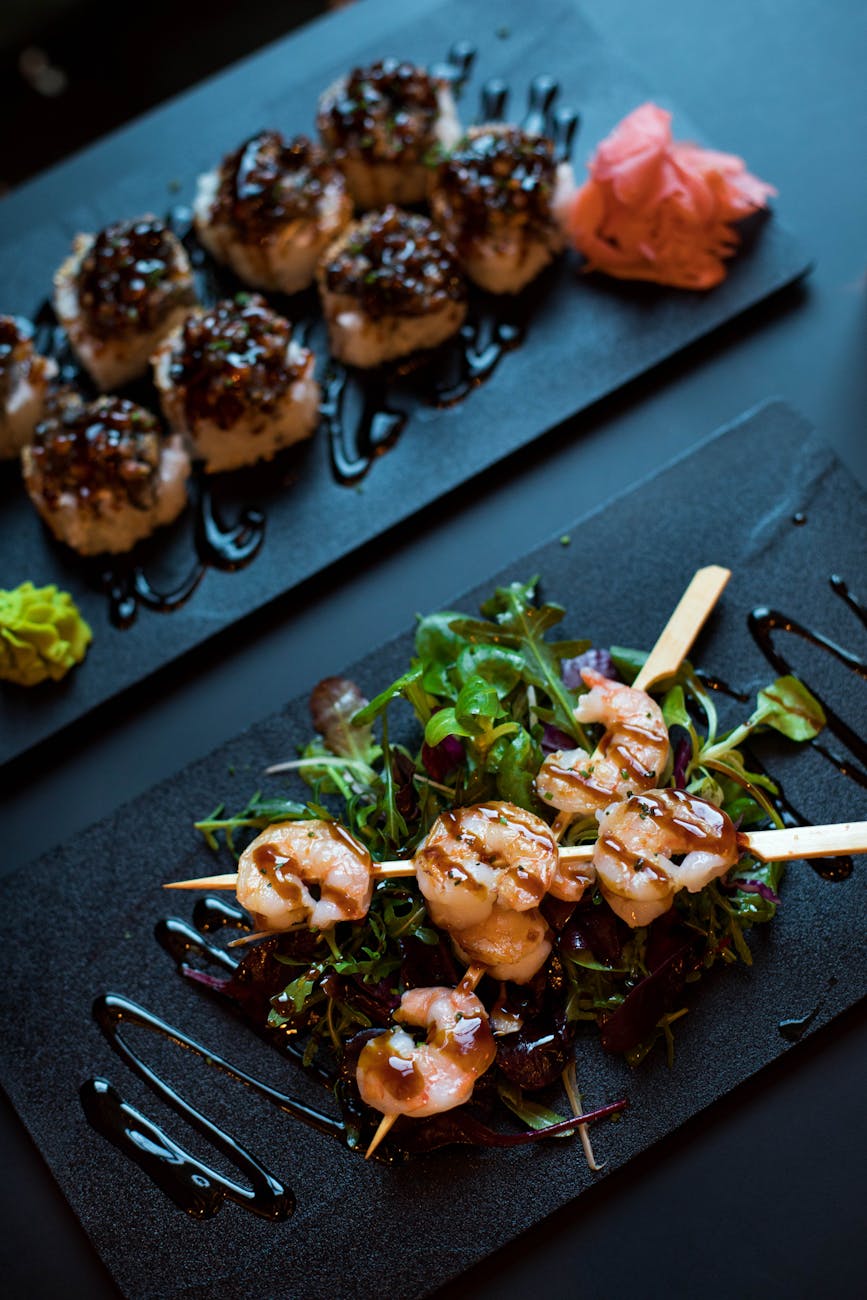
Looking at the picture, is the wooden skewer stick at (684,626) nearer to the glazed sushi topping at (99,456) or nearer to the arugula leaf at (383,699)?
the arugula leaf at (383,699)

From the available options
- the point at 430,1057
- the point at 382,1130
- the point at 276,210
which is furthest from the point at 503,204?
the point at 382,1130

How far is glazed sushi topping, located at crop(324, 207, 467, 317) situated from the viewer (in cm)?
288

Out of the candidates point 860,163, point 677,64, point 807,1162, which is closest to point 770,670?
point 807,1162

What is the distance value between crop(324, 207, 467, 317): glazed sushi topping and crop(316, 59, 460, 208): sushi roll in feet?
0.79

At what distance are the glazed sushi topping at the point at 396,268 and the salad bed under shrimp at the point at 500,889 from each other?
94 centimetres

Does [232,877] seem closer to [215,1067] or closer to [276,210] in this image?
[215,1067]

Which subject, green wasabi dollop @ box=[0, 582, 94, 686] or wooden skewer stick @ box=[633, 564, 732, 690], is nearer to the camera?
wooden skewer stick @ box=[633, 564, 732, 690]

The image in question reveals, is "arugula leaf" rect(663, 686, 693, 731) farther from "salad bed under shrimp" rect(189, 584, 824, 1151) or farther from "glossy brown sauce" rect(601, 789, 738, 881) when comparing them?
"glossy brown sauce" rect(601, 789, 738, 881)

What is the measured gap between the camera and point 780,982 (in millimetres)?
2199

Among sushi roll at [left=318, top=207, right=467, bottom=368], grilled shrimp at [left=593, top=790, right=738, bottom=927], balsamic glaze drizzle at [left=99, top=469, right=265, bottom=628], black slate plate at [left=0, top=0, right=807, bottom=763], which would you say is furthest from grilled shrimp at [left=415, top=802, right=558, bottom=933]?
sushi roll at [left=318, top=207, right=467, bottom=368]

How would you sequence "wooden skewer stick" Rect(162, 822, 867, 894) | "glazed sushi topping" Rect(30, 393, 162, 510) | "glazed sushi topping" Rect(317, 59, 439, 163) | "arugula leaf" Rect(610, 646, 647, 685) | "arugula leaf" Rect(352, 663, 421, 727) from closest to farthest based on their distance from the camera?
"wooden skewer stick" Rect(162, 822, 867, 894) → "arugula leaf" Rect(352, 663, 421, 727) → "arugula leaf" Rect(610, 646, 647, 685) → "glazed sushi topping" Rect(30, 393, 162, 510) → "glazed sushi topping" Rect(317, 59, 439, 163)

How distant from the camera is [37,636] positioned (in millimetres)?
2650

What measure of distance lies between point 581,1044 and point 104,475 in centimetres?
165

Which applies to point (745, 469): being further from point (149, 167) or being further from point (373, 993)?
point (149, 167)
